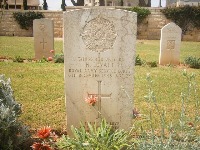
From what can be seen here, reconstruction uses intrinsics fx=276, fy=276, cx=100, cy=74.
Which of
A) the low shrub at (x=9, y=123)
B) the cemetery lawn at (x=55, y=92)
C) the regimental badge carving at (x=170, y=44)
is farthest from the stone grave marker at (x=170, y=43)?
the low shrub at (x=9, y=123)

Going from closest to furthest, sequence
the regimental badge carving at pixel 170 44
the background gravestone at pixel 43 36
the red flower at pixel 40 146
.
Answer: the red flower at pixel 40 146
the regimental badge carving at pixel 170 44
the background gravestone at pixel 43 36

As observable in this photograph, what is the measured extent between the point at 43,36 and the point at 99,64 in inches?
333

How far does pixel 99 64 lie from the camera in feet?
12.7

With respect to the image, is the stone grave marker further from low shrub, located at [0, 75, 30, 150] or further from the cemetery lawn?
low shrub, located at [0, 75, 30, 150]

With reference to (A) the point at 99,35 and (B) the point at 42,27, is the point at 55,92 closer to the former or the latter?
A: (A) the point at 99,35

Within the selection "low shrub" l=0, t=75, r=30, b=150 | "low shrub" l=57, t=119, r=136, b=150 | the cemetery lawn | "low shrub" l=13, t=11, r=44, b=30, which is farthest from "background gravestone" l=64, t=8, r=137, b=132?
"low shrub" l=13, t=11, r=44, b=30

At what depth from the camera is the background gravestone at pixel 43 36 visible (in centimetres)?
1177

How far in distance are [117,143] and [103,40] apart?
138cm

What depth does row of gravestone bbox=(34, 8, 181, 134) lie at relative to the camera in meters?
3.71

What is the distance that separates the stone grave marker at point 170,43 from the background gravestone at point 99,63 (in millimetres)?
7886

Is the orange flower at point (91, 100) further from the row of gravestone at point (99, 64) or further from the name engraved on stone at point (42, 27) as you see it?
the name engraved on stone at point (42, 27)

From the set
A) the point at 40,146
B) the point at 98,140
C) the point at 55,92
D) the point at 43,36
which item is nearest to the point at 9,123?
the point at 40,146

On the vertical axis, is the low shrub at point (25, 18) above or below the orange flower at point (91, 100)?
above

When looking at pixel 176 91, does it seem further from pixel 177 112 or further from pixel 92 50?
pixel 92 50
